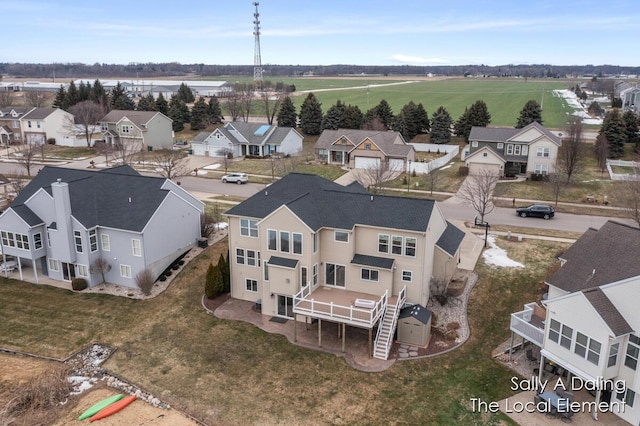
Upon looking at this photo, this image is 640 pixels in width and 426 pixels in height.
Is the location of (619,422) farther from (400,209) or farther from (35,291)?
(35,291)

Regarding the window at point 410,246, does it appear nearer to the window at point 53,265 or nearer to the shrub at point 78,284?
the shrub at point 78,284

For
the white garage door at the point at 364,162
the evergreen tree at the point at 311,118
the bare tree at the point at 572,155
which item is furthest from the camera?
the evergreen tree at the point at 311,118

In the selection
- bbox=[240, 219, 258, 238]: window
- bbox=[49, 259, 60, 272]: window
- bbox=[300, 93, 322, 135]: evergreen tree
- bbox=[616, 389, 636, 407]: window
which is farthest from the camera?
bbox=[300, 93, 322, 135]: evergreen tree

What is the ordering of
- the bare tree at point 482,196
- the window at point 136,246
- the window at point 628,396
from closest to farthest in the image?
the window at point 628,396 < the window at point 136,246 < the bare tree at point 482,196

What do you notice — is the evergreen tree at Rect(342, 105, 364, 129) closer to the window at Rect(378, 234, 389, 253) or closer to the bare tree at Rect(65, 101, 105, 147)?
the bare tree at Rect(65, 101, 105, 147)

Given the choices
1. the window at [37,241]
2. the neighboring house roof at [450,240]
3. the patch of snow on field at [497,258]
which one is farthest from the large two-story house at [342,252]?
the window at [37,241]

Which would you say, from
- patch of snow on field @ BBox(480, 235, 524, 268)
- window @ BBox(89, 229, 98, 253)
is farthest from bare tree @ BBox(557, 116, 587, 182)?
window @ BBox(89, 229, 98, 253)
